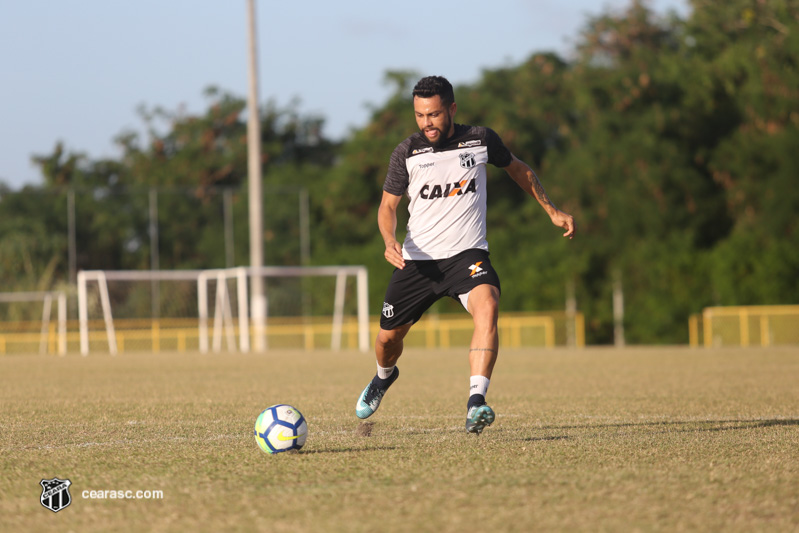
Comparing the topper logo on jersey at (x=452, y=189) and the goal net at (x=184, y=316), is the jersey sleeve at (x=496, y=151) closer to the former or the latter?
the topper logo on jersey at (x=452, y=189)

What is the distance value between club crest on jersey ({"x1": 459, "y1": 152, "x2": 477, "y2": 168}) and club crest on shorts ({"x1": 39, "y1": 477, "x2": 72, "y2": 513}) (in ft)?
10.6

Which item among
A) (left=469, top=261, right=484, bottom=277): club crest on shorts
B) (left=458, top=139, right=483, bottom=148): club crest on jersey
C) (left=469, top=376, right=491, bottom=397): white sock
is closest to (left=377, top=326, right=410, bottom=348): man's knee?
(left=469, top=261, right=484, bottom=277): club crest on shorts

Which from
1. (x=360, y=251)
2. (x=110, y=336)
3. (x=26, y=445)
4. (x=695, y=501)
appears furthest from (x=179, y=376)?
(x=360, y=251)

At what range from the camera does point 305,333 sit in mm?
34844

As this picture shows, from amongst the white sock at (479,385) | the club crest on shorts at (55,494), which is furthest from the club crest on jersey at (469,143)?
the club crest on shorts at (55,494)

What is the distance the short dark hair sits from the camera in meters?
6.60

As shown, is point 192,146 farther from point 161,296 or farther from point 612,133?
point 612,133

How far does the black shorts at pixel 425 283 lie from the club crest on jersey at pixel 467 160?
0.53 meters

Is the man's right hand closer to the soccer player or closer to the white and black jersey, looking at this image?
the soccer player

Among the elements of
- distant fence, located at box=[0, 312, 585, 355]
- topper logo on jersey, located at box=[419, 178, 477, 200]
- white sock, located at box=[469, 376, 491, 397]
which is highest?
topper logo on jersey, located at box=[419, 178, 477, 200]

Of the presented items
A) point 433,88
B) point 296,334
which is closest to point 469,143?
point 433,88

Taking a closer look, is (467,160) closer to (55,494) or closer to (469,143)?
(469,143)

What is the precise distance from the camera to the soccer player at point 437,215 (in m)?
6.71

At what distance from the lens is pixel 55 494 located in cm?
427
